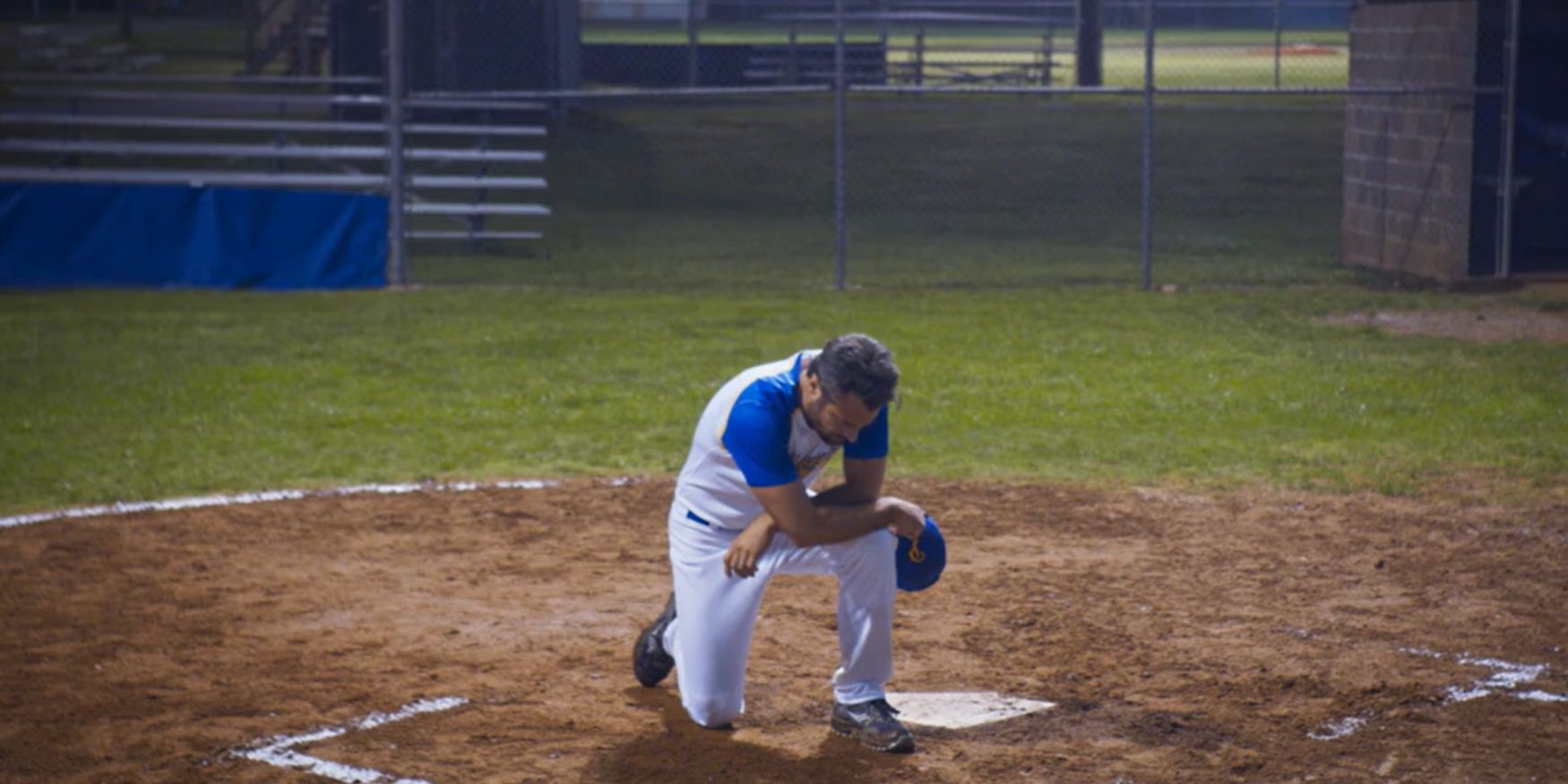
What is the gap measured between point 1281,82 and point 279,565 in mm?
28923

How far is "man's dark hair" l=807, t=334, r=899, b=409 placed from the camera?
4992 millimetres

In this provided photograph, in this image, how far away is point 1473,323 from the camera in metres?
14.8

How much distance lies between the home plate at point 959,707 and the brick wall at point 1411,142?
13464 millimetres

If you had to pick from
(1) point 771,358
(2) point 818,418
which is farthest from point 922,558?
(1) point 771,358

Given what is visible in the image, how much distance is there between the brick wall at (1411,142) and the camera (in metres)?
17.4

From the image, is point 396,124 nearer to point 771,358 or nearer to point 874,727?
point 771,358

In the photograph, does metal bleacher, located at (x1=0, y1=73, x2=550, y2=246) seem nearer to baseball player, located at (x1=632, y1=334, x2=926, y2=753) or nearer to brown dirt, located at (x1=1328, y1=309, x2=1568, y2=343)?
brown dirt, located at (x1=1328, y1=309, x2=1568, y2=343)

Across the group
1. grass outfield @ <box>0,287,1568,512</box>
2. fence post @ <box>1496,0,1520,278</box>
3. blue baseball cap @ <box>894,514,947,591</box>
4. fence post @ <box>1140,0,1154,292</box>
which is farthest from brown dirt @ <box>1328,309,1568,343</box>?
blue baseball cap @ <box>894,514,947,591</box>

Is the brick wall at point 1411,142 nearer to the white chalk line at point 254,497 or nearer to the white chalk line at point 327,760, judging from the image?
the white chalk line at point 254,497

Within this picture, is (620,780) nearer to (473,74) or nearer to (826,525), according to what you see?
(826,525)

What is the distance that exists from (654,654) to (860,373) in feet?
5.18

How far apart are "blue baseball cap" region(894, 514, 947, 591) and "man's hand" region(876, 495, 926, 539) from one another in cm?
26

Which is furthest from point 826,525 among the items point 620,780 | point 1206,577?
point 1206,577

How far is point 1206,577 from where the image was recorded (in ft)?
24.5
